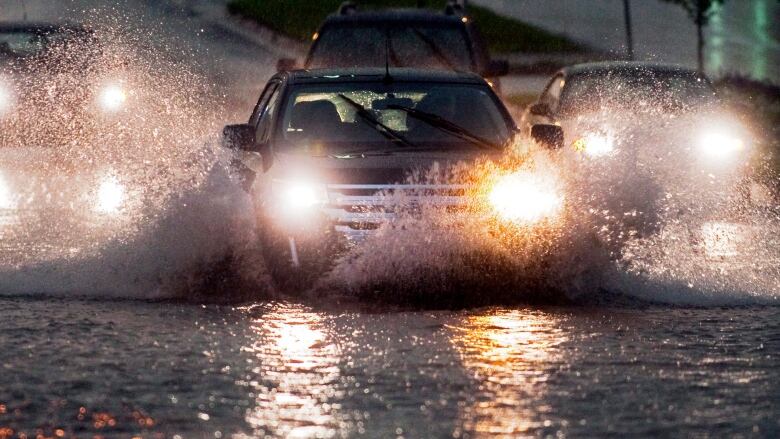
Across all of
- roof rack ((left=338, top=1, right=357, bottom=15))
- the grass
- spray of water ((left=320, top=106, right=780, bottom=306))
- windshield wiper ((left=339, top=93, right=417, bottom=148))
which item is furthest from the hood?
the grass

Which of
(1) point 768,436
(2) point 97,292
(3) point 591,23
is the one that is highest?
(3) point 591,23

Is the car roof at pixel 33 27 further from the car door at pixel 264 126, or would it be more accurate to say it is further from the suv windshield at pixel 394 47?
the car door at pixel 264 126

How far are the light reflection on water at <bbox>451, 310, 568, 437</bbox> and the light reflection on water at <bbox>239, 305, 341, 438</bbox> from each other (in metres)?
0.58

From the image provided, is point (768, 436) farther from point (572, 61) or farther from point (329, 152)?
point (572, 61)

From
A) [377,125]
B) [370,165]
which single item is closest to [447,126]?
[377,125]

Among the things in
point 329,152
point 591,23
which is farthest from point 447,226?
point 591,23

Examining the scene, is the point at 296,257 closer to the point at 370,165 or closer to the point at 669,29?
the point at 370,165

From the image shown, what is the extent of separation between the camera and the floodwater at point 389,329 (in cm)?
682

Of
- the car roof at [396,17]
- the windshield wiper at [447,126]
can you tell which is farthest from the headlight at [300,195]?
the car roof at [396,17]

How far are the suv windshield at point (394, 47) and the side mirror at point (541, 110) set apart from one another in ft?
3.05

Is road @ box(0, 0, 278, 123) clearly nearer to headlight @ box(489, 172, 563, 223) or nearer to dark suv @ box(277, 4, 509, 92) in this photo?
dark suv @ box(277, 4, 509, 92)

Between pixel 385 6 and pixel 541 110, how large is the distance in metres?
27.8

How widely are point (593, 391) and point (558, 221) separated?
287 centimetres

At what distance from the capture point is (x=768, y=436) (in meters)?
6.50
